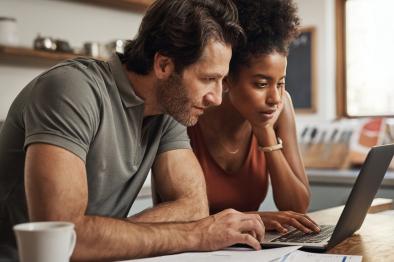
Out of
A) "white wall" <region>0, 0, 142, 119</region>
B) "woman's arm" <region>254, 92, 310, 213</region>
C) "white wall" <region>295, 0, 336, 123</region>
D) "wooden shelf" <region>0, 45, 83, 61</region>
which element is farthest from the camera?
→ "white wall" <region>295, 0, 336, 123</region>

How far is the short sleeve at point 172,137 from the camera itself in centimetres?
148

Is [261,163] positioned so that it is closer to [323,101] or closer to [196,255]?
[196,255]

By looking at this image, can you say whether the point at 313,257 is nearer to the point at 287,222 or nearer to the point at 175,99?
the point at 287,222

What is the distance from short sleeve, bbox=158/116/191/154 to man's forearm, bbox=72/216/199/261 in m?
0.35

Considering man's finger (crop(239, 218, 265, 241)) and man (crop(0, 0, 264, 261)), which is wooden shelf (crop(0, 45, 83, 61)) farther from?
man's finger (crop(239, 218, 265, 241))

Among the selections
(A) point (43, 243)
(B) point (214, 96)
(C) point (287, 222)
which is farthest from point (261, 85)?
(A) point (43, 243)

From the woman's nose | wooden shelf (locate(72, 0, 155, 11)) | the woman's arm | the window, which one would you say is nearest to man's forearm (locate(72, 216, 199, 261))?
the woman's nose

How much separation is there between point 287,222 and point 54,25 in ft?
6.55

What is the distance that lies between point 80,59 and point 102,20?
1895mm

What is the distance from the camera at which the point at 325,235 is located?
1290mm

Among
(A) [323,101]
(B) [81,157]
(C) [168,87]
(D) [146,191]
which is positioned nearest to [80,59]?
(C) [168,87]

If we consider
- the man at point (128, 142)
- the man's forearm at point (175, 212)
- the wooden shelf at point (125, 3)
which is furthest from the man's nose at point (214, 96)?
the wooden shelf at point (125, 3)

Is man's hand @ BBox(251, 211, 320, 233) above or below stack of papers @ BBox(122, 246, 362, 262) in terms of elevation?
below

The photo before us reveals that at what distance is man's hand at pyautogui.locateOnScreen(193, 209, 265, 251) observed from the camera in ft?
3.75
